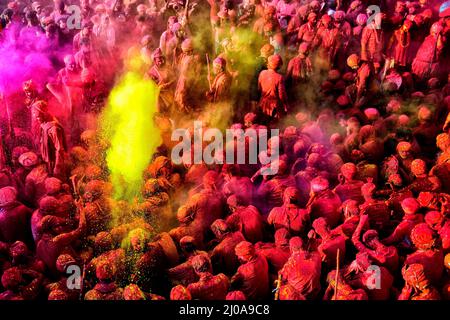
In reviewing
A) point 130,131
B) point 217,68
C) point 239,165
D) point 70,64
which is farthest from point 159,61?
point 239,165

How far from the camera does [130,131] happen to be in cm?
940

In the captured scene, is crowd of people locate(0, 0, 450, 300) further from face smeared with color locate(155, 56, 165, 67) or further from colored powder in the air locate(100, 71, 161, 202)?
colored powder in the air locate(100, 71, 161, 202)

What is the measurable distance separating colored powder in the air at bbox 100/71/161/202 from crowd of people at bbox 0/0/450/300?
0.13 m

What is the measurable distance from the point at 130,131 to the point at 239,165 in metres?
1.99

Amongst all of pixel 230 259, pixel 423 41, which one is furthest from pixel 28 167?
pixel 423 41

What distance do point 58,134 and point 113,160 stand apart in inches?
33.7

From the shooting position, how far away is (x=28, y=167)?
323 inches

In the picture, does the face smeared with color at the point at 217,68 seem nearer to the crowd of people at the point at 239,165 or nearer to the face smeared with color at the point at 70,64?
the crowd of people at the point at 239,165

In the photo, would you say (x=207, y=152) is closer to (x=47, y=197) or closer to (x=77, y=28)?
(x=47, y=197)

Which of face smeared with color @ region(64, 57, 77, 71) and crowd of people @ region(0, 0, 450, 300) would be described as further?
face smeared with color @ region(64, 57, 77, 71)

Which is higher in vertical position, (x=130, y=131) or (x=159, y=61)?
(x=159, y=61)

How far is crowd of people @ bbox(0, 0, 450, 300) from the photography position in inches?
266

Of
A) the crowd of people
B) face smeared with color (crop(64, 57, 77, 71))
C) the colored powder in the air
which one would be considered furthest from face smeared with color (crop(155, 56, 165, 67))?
face smeared with color (crop(64, 57, 77, 71))

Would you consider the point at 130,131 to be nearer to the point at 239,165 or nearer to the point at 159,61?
the point at 159,61
